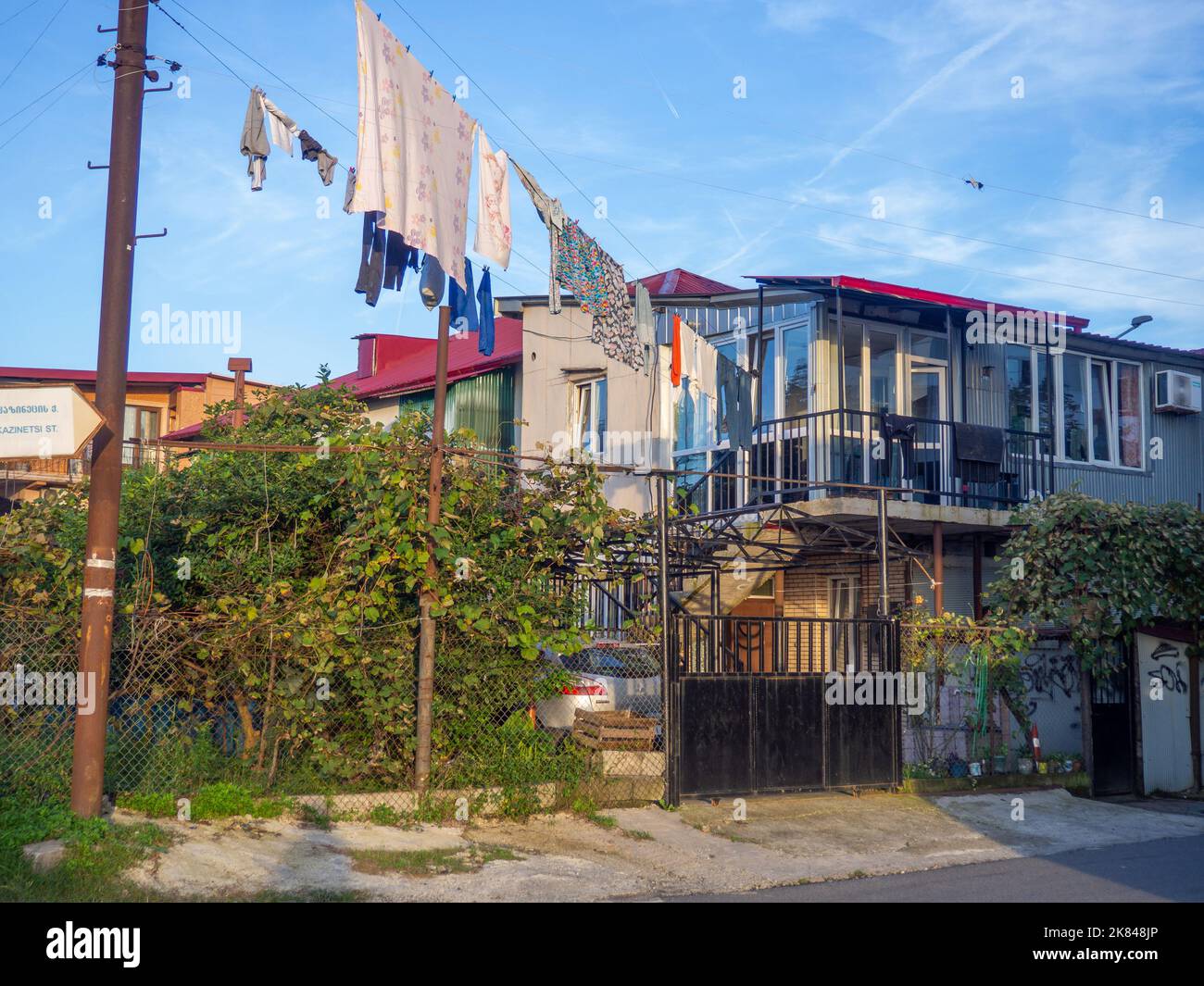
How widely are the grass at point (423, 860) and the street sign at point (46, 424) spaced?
135 inches

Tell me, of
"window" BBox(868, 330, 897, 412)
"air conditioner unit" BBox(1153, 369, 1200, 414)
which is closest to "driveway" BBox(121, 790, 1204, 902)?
"window" BBox(868, 330, 897, 412)

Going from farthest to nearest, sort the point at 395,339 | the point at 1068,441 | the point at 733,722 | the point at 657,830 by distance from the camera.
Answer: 1. the point at 395,339
2. the point at 1068,441
3. the point at 733,722
4. the point at 657,830

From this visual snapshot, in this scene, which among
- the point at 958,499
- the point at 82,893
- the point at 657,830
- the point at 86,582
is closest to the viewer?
the point at 82,893

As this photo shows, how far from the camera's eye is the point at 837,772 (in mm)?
11633

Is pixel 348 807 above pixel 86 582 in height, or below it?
below

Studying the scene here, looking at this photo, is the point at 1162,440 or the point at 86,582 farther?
the point at 1162,440

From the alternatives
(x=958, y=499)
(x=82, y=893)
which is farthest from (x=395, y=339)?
(x=82, y=893)

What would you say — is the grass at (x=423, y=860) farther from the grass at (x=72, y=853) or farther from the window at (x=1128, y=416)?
the window at (x=1128, y=416)

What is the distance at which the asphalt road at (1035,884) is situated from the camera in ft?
25.8

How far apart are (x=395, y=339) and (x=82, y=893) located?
2379cm

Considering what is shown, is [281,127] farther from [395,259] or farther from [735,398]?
[735,398]

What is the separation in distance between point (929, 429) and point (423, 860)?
36.4 ft

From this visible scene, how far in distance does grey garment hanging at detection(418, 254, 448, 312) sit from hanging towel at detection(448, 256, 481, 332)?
10.5 inches

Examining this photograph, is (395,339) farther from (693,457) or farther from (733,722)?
(733,722)
